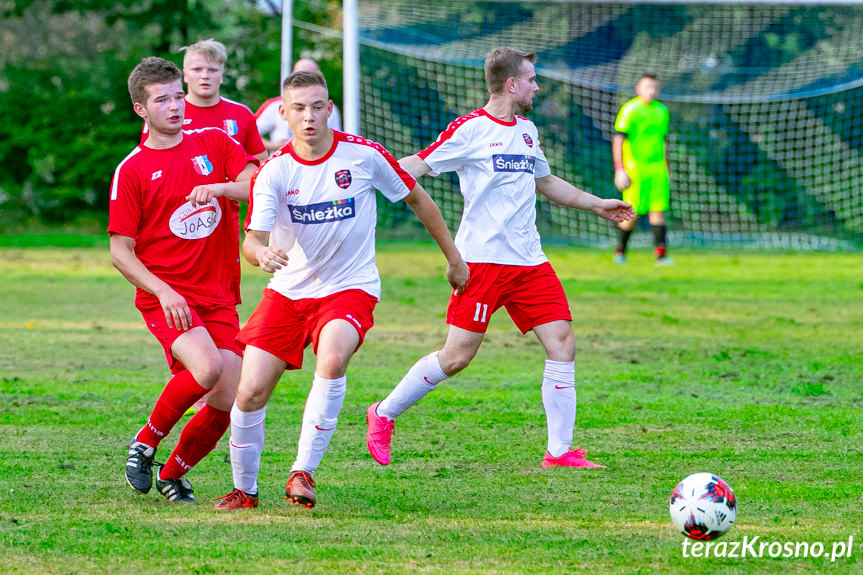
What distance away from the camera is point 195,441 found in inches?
219

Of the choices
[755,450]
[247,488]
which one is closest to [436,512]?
[247,488]

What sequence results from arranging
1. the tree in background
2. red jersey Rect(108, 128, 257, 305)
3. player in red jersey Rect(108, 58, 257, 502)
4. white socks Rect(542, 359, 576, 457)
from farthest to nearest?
the tree in background, white socks Rect(542, 359, 576, 457), red jersey Rect(108, 128, 257, 305), player in red jersey Rect(108, 58, 257, 502)

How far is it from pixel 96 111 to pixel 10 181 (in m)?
2.36

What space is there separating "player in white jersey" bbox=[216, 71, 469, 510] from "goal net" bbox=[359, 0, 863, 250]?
17.4m

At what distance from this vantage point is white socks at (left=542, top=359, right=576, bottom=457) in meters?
6.25

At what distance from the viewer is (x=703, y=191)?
2525 centimetres

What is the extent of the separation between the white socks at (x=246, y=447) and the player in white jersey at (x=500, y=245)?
1.20m

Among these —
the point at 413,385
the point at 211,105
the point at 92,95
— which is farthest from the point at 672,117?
the point at 413,385

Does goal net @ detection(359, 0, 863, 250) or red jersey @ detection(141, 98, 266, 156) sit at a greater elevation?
red jersey @ detection(141, 98, 266, 156)

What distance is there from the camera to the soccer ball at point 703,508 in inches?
177

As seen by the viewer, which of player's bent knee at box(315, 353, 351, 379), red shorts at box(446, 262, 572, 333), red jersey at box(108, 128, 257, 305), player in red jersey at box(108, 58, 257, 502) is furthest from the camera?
red shorts at box(446, 262, 572, 333)

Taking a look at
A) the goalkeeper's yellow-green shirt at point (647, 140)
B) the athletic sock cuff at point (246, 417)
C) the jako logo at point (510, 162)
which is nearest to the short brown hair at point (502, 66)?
the jako logo at point (510, 162)

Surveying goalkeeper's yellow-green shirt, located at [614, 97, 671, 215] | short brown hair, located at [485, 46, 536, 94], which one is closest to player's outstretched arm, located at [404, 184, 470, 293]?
short brown hair, located at [485, 46, 536, 94]

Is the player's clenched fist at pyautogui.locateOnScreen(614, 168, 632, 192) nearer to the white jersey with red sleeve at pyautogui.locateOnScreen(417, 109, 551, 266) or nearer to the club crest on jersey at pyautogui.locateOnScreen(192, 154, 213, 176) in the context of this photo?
the white jersey with red sleeve at pyautogui.locateOnScreen(417, 109, 551, 266)
